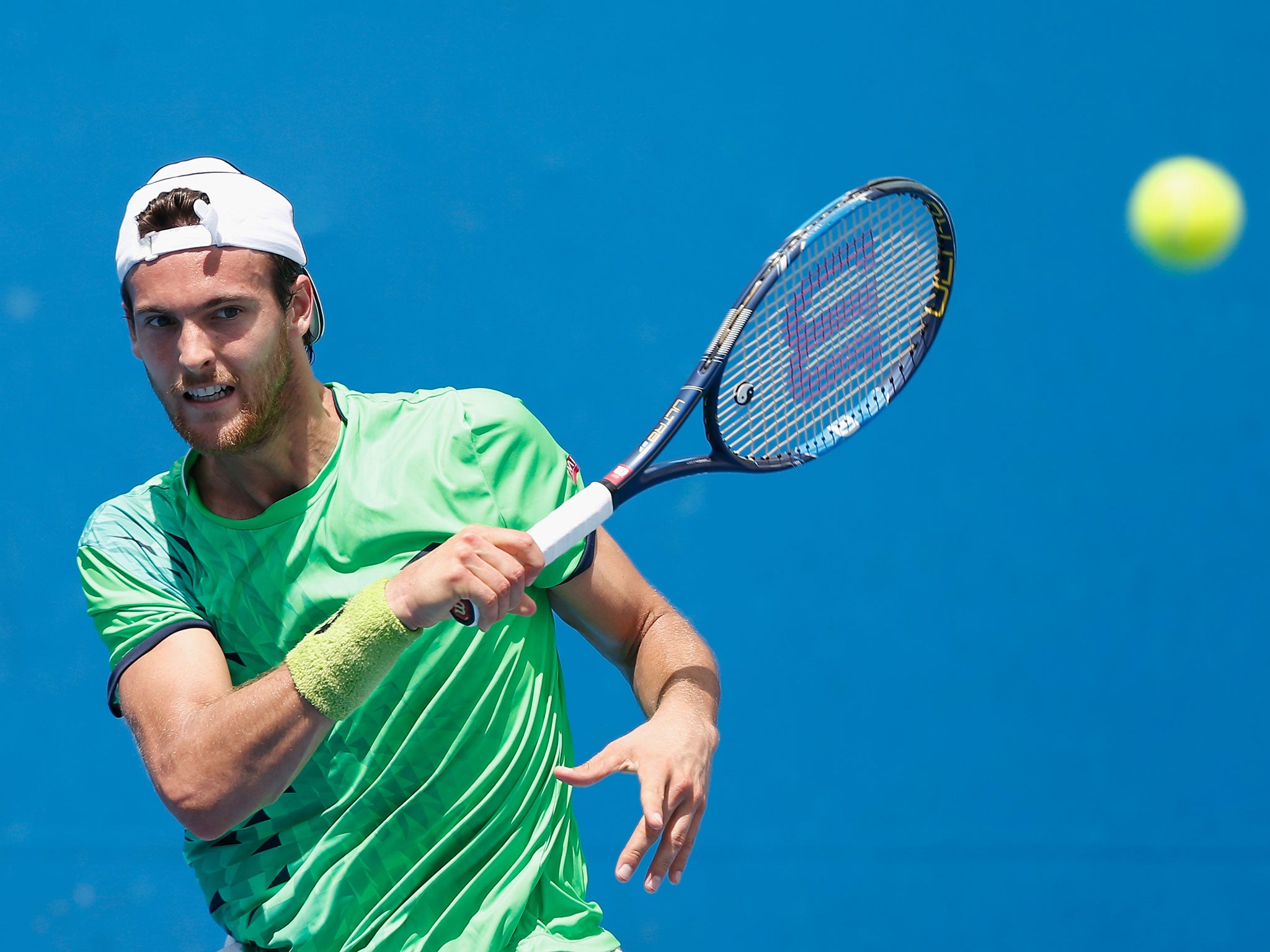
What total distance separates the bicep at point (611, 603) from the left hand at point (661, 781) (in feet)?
0.63

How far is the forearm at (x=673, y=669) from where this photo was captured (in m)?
1.46

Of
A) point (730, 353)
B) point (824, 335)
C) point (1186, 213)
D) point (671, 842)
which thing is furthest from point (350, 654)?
point (1186, 213)

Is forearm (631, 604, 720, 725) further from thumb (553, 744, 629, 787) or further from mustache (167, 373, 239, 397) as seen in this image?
mustache (167, 373, 239, 397)

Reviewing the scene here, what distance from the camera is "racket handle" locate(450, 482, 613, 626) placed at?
1.28 m

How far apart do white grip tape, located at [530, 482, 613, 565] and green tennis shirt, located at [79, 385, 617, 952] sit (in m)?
0.14

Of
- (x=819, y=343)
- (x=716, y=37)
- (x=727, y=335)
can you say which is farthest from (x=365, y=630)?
(x=716, y=37)

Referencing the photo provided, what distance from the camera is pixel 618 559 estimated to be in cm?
157

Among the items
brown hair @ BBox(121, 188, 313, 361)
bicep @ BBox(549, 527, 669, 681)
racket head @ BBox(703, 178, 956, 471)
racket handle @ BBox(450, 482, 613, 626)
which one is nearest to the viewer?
racket handle @ BBox(450, 482, 613, 626)

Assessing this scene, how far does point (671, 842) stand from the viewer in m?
1.29

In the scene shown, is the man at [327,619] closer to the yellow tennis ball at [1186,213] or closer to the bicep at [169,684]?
the bicep at [169,684]

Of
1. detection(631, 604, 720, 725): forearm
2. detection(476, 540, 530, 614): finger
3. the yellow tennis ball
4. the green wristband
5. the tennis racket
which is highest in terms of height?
the yellow tennis ball

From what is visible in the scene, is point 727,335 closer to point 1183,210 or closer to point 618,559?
point 618,559

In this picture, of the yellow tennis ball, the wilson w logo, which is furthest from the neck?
the yellow tennis ball

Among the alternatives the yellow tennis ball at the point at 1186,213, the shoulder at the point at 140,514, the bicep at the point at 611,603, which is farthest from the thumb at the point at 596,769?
the yellow tennis ball at the point at 1186,213
